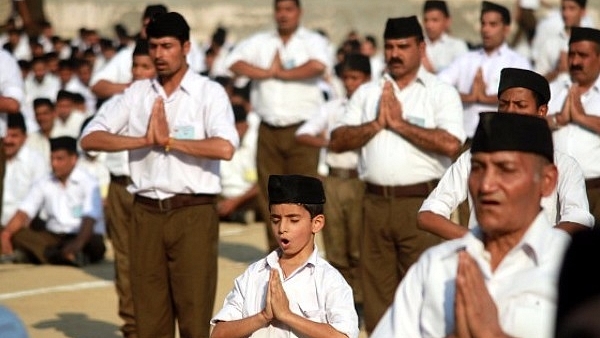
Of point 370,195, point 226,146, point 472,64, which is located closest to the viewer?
point 226,146

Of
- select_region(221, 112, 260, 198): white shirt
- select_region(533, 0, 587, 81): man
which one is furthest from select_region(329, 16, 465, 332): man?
select_region(221, 112, 260, 198): white shirt

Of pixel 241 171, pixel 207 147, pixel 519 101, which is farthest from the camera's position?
pixel 241 171

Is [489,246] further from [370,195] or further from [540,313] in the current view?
[370,195]

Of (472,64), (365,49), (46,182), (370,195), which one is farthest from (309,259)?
(365,49)

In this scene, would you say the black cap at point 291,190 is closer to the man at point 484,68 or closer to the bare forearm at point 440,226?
the bare forearm at point 440,226

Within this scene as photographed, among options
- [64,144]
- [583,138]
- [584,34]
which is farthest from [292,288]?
[64,144]

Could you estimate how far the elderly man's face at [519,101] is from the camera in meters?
8.44

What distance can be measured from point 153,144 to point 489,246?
4995 mm

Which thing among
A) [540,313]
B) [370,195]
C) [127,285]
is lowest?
[127,285]

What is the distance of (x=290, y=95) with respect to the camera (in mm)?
15258

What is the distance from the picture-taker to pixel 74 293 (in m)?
14.8

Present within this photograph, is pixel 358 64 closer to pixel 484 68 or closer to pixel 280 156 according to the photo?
pixel 484 68

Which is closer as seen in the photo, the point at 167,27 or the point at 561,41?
the point at 167,27

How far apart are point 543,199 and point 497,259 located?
258 centimetres
